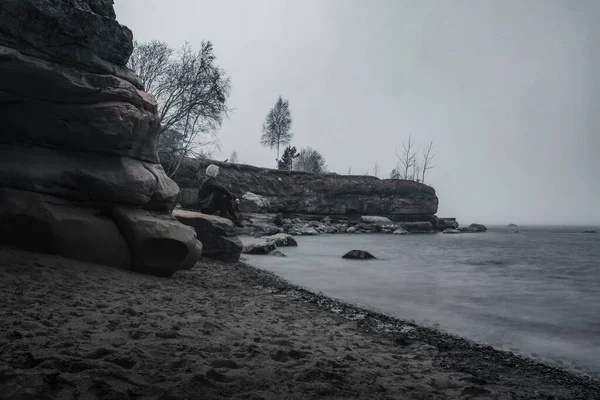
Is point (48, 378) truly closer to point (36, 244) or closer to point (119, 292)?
point (119, 292)

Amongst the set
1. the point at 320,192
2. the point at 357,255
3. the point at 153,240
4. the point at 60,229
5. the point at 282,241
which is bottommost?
the point at 357,255

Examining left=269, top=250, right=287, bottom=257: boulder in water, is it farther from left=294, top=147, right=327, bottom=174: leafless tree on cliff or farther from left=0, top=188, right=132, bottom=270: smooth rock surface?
left=294, top=147, right=327, bottom=174: leafless tree on cliff

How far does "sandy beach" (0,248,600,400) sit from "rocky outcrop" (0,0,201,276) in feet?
1.46

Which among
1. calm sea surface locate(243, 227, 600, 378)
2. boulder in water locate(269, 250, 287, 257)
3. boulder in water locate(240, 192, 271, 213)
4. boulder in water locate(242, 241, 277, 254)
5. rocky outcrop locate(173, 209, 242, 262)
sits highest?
boulder in water locate(240, 192, 271, 213)

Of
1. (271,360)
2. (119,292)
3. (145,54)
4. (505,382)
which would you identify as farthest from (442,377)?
(145,54)

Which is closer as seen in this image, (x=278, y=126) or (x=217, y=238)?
(x=217, y=238)

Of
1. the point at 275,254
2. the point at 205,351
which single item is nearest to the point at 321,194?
the point at 275,254

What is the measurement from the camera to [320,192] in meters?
42.1

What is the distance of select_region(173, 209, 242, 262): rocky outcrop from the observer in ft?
27.9

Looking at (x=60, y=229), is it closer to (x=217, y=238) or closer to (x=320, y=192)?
(x=217, y=238)

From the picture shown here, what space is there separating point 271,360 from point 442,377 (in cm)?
132

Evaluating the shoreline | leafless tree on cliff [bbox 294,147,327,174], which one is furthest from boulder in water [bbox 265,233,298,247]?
leafless tree on cliff [bbox 294,147,327,174]

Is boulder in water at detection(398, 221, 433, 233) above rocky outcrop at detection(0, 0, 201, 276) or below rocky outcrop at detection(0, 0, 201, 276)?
below

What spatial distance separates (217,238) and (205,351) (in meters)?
5.92
